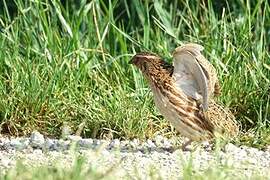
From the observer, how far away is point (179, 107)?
828cm

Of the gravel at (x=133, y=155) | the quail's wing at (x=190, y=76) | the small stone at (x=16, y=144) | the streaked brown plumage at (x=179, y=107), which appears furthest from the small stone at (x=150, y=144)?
the small stone at (x=16, y=144)

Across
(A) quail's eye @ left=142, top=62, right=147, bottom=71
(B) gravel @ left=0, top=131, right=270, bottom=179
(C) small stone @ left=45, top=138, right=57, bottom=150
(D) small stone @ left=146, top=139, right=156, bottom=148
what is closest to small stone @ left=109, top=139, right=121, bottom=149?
(B) gravel @ left=0, top=131, right=270, bottom=179

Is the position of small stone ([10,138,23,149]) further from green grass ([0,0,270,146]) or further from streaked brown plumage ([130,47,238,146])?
streaked brown plumage ([130,47,238,146])

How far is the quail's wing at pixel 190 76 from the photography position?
8.22 m

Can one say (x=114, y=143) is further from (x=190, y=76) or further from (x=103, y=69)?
(x=103, y=69)

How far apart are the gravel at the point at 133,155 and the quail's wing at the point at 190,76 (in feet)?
1.34

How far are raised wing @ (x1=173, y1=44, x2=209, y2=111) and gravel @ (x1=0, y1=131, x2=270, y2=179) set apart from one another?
408mm

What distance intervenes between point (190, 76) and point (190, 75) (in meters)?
0.01

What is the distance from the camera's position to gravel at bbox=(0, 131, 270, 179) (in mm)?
7363

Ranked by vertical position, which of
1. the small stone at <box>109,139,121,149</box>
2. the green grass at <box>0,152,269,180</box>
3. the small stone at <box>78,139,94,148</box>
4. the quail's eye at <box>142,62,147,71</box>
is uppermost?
the quail's eye at <box>142,62,147,71</box>

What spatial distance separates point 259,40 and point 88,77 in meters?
1.56

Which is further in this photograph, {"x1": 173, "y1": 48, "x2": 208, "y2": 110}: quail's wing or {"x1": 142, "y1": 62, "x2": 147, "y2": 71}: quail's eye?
{"x1": 142, "y1": 62, "x2": 147, "y2": 71}: quail's eye

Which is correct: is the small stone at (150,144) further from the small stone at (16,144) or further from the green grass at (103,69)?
the small stone at (16,144)

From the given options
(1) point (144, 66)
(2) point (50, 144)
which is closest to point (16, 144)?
(2) point (50, 144)
